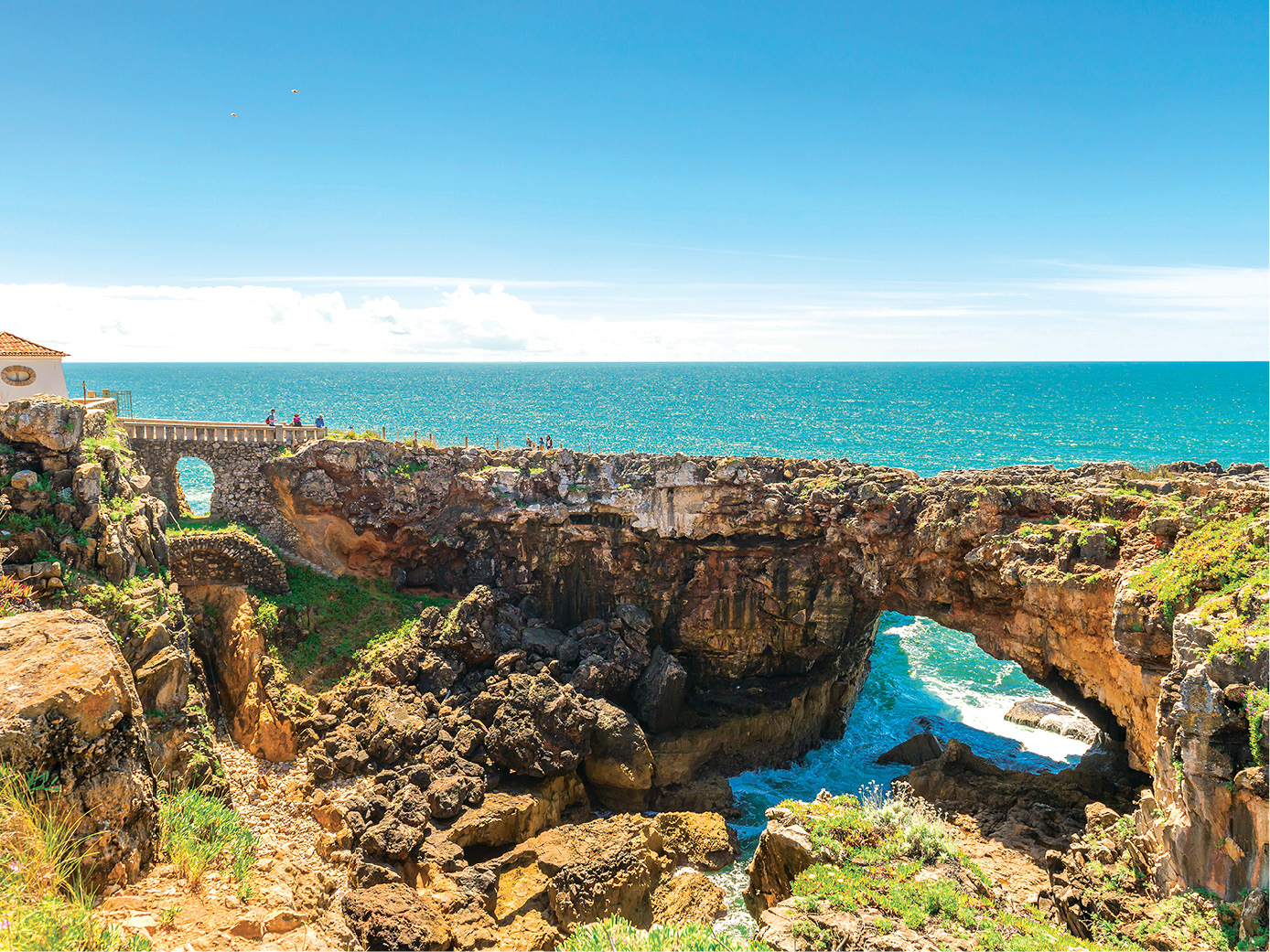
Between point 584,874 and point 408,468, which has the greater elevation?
point 408,468

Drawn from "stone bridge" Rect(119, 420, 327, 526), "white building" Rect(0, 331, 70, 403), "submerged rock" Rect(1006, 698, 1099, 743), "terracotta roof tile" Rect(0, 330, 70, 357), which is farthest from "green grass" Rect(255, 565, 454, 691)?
"submerged rock" Rect(1006, 698, 1099, 743)

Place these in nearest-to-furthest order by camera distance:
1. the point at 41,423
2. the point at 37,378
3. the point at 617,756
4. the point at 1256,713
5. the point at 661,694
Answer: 1. the point at 1256,713
2. the point at 41,423
3. the point at 617,756
4. the point at 37,378
5. the point at 661,694

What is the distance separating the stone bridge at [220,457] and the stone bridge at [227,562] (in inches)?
94.6

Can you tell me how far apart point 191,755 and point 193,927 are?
15.8 meters

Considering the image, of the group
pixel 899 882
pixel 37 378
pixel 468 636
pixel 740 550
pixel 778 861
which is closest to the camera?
pixel 899 882

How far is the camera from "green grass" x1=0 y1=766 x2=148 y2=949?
7.96m

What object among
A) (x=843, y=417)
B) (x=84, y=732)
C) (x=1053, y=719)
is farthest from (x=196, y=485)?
(x=843, y=417)

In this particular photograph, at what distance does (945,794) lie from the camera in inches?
1075

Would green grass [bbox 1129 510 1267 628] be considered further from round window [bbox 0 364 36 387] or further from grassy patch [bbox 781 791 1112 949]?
round window [bbox 0 364 36 387]

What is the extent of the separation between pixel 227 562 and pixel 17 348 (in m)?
10.9

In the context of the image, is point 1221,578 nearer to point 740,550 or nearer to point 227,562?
point 740,550

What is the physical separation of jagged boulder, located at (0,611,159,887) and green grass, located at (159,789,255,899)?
48 cm

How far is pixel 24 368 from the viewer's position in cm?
2948

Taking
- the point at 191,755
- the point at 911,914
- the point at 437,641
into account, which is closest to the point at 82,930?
the point at 911,914
